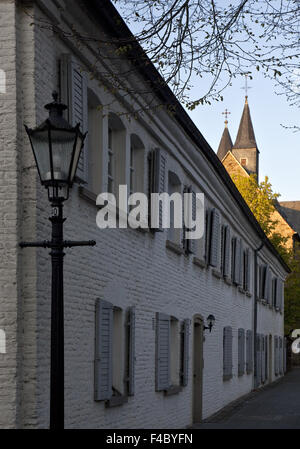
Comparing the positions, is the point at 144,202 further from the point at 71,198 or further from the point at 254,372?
the point at 254,372

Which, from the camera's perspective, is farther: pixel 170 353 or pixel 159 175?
pixel 170 353

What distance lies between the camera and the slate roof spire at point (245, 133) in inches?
3671

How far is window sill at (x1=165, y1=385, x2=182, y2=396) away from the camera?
15.1m

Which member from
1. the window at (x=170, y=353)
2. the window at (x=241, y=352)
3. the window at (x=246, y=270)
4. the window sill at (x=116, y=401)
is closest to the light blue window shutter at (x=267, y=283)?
the window at (x=246, y=270)

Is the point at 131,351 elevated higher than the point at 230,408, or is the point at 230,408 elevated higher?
the point at 131,351

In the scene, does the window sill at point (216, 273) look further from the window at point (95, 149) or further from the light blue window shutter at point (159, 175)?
the window at point (95, 149)

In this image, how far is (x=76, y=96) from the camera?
10047mm

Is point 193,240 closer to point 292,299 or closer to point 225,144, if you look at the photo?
point 292,299

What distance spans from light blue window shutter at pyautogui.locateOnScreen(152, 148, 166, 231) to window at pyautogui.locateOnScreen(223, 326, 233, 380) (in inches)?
362

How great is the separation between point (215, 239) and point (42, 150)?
14698 millimetres

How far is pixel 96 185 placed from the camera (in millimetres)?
11094

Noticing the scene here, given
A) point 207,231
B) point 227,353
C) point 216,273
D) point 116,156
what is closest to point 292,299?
point 227,353

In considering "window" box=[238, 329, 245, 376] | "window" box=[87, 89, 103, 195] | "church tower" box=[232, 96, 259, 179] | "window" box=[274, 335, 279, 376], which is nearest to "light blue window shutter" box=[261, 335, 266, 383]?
"window" box=[274, 335, 279, 376]

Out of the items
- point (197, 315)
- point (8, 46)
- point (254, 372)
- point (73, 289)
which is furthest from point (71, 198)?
point (254, 372)
